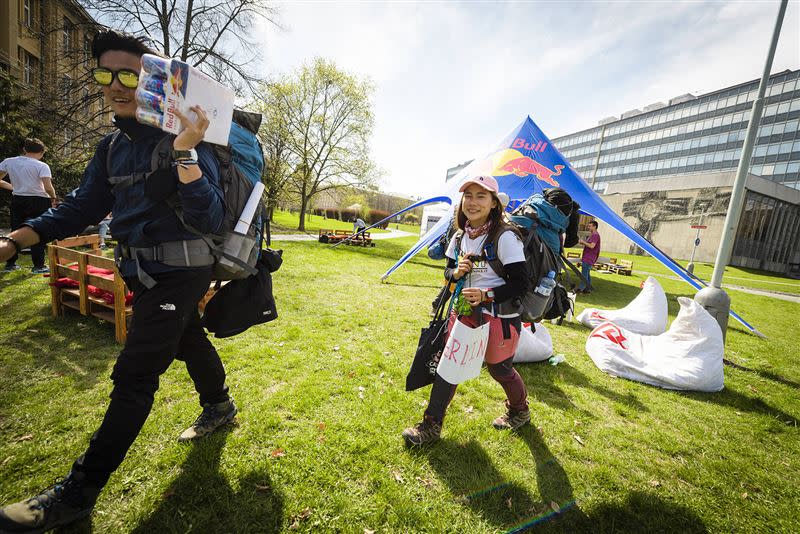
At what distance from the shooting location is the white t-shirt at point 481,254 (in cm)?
222

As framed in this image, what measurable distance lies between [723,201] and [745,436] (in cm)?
3651

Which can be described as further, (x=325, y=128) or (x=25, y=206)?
(x=325, y=128)

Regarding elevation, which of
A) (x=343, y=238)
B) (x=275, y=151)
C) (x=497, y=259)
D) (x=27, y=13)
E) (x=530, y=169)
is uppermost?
(x=27, y=13)

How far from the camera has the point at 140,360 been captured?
1.70m

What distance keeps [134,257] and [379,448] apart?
216 centimetres

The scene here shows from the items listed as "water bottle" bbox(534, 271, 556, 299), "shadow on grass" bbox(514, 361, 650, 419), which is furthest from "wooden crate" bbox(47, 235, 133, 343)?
"shadow on grass" bbox(514, 361, 650, 419)

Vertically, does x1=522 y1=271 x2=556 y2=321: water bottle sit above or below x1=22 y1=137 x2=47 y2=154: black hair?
below

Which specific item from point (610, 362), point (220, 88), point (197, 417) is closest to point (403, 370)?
point (197, 417)

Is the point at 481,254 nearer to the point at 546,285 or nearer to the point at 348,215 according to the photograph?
the point at 546,285

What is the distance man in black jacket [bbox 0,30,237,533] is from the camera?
1.60 meters

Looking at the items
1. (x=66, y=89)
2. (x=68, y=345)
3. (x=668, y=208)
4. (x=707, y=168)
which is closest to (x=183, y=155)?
(x=68, y=345)

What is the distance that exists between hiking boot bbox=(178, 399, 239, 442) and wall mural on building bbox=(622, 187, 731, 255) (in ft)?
113

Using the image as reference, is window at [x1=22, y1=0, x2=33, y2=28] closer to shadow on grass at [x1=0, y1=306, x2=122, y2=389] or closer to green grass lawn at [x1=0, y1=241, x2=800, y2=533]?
green grass lawn at [x1=0, y1=241, x2=800, y2=533]

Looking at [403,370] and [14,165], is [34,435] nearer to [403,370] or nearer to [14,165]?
[403,370]
